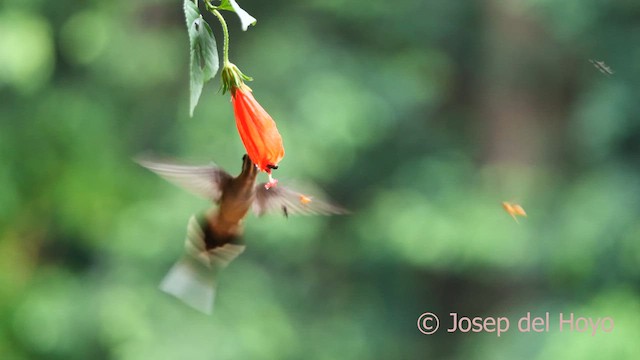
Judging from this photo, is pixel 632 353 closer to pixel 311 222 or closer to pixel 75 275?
pixel 311 222

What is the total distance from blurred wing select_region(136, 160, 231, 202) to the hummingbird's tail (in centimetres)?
5

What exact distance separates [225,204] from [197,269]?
0.35m

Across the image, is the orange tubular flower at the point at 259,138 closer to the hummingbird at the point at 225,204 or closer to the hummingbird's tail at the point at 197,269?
the hummingbird at the point at 225,204

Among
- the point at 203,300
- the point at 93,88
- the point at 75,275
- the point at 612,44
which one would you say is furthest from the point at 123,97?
the point at 203,300

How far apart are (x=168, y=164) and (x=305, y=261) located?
3.78 meters

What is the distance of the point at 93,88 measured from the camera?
5121mm

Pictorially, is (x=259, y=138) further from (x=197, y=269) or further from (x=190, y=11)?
(x=197, y=269)

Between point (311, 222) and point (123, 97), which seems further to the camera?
point (123, 97)

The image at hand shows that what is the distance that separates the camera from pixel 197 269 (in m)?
1.73

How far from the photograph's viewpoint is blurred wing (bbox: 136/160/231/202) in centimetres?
142

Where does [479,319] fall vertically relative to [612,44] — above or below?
below

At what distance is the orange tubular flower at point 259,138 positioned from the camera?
1.20 m

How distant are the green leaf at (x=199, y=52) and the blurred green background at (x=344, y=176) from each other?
326cm

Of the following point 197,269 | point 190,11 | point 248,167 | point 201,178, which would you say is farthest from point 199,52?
point 197,269
